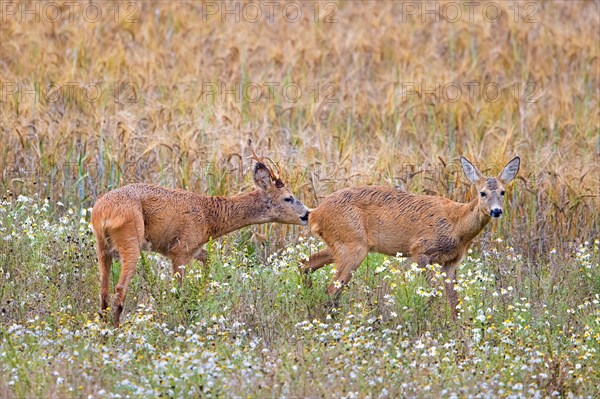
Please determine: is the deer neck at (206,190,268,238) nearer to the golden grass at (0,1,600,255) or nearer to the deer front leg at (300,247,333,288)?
the deer front leg at (300,247,333,288)

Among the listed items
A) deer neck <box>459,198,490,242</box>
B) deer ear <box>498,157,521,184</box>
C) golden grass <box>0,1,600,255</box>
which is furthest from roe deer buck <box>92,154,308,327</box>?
deer ear <box>498,157,521,184</box>

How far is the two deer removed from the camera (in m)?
9.91

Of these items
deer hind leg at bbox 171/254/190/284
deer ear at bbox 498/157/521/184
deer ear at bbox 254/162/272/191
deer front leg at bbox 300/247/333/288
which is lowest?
deer front leg at bbox 300/247/333/288

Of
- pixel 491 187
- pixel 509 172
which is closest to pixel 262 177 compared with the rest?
pixel 491 187

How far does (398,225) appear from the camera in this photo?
10.5 m

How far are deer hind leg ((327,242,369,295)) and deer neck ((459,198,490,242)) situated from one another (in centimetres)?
90

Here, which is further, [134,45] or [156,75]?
[134,45]

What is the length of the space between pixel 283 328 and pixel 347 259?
5.63 ft

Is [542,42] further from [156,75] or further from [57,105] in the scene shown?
[57,105]

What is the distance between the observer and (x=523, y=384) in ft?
24.5

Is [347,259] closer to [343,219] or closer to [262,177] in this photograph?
[343,219]

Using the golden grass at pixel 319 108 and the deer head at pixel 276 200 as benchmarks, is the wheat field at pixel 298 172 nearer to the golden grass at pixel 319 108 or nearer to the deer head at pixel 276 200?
the golden grass at pixel 319 108

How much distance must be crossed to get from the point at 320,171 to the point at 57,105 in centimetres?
397

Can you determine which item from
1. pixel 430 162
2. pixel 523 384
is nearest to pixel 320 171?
pixel 430 162
